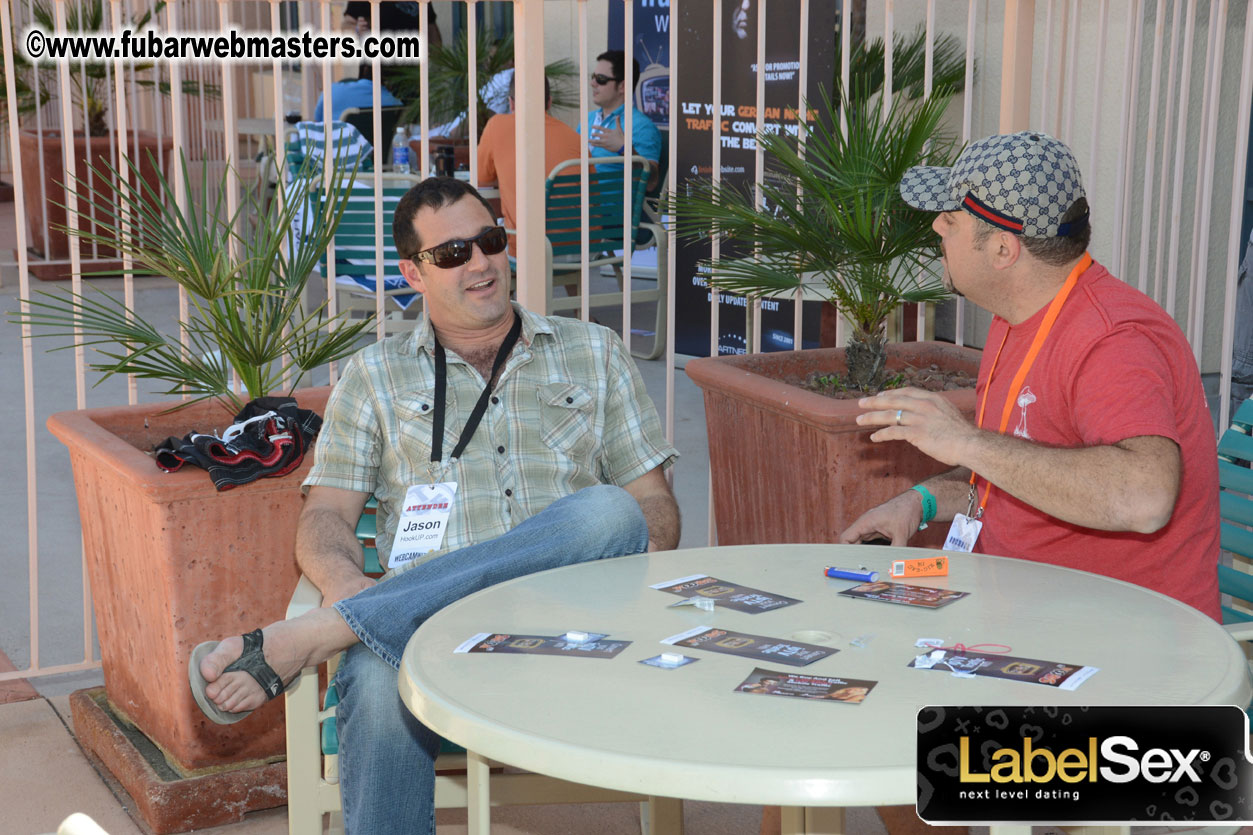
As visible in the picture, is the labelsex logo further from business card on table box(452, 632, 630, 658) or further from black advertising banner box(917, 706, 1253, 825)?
business card on table box(452, 632, 630, 658)

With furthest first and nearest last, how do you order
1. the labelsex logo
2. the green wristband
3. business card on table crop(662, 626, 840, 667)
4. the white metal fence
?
the white metal fence, the green wristband, business card on table crop(662, 626, 840, 667), the labelsex logo

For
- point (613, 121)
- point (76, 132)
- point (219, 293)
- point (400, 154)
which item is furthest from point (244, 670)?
point (76, 132)

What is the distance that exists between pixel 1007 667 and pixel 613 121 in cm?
674

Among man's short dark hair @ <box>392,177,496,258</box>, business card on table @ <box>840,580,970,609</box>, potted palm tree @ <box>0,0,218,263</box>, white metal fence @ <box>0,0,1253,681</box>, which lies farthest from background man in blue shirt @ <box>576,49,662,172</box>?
business card on table @ <box>840,580,970,609</box>

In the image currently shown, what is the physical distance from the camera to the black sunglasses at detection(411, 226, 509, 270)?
2.77m

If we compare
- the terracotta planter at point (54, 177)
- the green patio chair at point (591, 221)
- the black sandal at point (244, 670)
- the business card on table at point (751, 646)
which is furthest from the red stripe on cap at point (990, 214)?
the terracotta planter at point (54, 177)

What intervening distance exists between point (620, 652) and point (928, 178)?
3.90 feet

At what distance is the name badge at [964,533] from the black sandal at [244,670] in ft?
3.77

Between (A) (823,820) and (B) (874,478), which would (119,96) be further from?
(A) (823,820)

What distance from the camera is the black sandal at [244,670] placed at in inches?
84.8

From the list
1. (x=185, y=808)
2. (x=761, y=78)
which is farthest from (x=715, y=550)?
(x=761, y=78)

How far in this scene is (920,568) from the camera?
2148mm

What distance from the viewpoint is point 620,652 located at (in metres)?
1.81

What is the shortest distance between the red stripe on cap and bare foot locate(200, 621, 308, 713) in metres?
1.32
